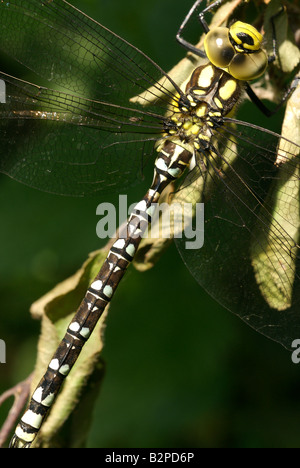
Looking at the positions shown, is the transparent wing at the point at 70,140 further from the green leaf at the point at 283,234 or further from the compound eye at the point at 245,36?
the green leaf at the point at 283,234

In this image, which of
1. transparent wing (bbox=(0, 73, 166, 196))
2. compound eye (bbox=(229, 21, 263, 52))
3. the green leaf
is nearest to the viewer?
the green leaf

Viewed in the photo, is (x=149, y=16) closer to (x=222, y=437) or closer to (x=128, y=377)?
(x=128, y=377)

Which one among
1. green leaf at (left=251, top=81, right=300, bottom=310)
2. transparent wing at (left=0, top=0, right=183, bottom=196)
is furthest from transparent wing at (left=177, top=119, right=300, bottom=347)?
transparent wing at (left=0, top=0, right=183, bottom=196)

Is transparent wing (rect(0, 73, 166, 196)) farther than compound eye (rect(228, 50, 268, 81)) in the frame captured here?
Yes

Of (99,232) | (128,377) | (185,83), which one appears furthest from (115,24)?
(128,377)

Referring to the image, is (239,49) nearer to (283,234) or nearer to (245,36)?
(245,36)

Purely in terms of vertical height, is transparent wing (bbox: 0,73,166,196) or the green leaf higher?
transparent wing (bbox: 0,73,166,196)

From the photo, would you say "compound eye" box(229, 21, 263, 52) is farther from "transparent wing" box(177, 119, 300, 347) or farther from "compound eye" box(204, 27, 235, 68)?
"transparent wing" box(177, 119, 300, 347)

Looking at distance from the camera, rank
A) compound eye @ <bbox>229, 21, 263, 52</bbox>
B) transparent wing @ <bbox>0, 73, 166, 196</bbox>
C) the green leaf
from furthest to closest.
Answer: transparent wing @ <bbox>0, 73, 166, 196</bbox>, compound eye @ <bbox>229, 21, 263, 52</bbox>, the green leaf

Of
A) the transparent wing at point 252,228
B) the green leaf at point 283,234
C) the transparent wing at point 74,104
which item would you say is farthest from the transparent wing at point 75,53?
the green leaf at point 283,234
